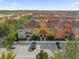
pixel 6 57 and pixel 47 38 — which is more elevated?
pixel 6 57

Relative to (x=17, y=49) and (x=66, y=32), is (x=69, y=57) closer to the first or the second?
(x=17, y=49)

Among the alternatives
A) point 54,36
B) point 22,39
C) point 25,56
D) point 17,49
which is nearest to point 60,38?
point 54,36

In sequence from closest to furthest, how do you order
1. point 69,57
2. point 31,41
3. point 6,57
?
point 69,57 < point 6,57 < point 31,41

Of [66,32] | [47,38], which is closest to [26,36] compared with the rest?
[47,38]

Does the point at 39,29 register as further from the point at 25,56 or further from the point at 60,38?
the point at 25,56

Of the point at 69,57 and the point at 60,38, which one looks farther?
the point at 60,38

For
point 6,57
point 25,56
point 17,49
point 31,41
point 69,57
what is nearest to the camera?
point 69,57

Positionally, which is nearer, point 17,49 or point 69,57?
point 69,57

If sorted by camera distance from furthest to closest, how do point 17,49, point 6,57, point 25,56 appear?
point 17,49 < point 25,56 < point 6,57

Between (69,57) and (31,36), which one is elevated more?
(69,57)
